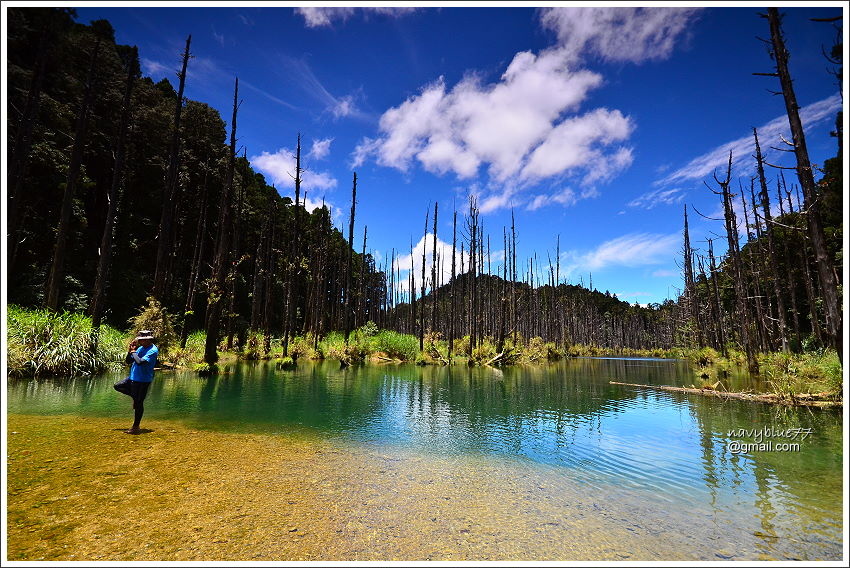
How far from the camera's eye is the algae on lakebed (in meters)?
3.11

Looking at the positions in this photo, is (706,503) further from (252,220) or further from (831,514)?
(252,220)

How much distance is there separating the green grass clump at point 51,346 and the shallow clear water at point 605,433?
960 mm

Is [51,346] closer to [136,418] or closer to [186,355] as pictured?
[186,355]

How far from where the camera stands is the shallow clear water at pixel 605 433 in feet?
13.2

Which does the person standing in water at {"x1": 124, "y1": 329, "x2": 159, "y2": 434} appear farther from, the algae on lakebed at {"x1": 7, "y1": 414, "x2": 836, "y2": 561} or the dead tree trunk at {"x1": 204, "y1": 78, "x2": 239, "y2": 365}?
the dead tree trunk at {"x1": 204, "y1": 78, "x2": 239, "y2": 365}

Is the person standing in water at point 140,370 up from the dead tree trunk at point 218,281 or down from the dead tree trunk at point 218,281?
down

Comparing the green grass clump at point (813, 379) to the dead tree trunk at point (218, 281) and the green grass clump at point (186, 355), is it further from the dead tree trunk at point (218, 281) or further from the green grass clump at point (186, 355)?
the green grass clump at point (186, 355)

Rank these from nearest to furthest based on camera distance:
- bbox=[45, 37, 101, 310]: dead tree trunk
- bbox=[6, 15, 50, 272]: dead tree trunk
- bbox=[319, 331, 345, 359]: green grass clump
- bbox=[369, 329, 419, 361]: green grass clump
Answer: bbox=[6, 15, 50, 272]: dead tree trunk, bbox=[45, 37, 101, 310]: dead tree trunk, bbox=[319, 331, 345, 359]: green grass clump, bbox=[369, 329, 419, 361]: green grass clump

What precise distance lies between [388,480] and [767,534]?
13.2 feet

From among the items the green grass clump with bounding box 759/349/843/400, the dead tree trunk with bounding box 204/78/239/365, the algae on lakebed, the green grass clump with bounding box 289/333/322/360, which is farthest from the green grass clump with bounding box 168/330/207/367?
the green grass clump with bounding box 759/349/843/400

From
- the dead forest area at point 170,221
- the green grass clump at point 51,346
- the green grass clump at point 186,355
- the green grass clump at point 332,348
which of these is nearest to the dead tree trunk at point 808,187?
the dead forest area at point 170,221

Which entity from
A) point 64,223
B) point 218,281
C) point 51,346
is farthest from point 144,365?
point 64,223

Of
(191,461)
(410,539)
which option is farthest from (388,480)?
(191,461)

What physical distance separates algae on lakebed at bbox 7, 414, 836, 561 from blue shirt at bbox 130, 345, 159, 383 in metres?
1.11
